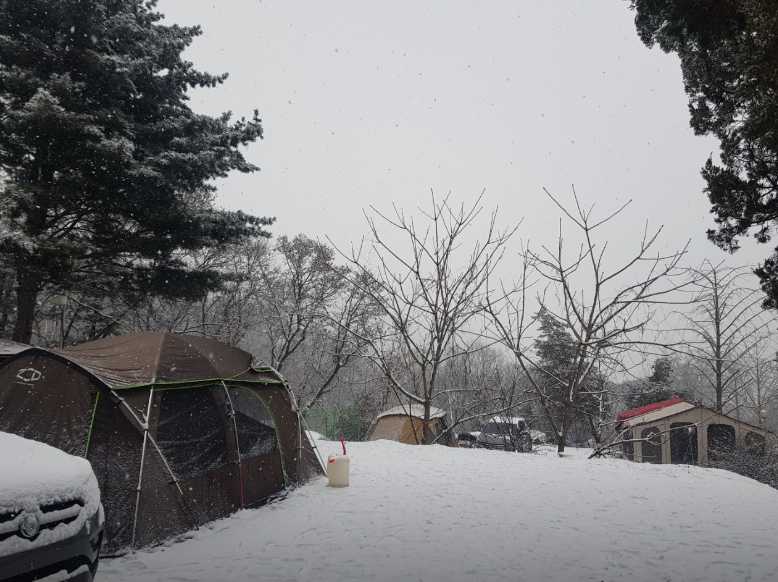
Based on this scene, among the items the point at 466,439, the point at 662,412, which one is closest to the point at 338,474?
the point at 466,439

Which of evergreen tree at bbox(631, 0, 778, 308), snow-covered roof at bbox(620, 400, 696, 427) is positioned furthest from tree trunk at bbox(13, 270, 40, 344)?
snow-covered roof at bbox(620, 400, 696, 427)

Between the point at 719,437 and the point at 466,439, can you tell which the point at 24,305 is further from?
the point at 719,437

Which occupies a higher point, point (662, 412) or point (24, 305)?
point (24, 305)

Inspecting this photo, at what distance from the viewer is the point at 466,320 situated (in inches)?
473

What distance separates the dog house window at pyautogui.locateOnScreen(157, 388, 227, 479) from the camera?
4957mm

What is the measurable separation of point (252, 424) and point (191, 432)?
39.2 inches

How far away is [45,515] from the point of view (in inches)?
88.3

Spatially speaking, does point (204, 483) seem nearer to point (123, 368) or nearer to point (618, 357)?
point (123, 368)

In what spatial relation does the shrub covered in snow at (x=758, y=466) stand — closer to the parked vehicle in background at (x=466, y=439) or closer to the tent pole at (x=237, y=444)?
the parked vehicle in background at (x=466, y=439)

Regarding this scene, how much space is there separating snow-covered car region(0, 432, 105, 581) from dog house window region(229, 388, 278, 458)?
317cm

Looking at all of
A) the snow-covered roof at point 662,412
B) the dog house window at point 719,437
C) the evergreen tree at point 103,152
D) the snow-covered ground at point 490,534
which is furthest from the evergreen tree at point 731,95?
the dog house window at point 719,437

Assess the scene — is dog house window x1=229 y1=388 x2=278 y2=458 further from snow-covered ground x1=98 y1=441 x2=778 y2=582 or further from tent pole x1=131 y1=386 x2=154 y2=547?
tent pole x1=131 y1=386 x2=154 y2=547

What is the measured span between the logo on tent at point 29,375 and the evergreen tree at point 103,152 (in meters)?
4.85

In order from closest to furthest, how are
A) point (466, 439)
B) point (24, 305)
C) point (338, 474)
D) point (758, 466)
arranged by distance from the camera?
point (338, 474) → point (24, 305) → point (758, 466) → point (466, 439)
